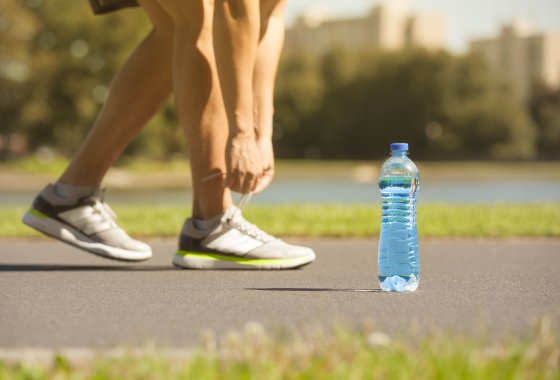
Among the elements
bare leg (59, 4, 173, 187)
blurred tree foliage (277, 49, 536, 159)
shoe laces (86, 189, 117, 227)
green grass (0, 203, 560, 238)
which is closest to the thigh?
bare leg (59, 4, 173, 187)

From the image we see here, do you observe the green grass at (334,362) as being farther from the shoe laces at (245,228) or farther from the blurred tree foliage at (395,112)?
the blurred tree foliage at (395,112)

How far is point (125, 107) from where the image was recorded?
471cm

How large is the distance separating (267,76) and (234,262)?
2.99ft

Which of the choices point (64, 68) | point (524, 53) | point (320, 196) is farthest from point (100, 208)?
point (524, 53)

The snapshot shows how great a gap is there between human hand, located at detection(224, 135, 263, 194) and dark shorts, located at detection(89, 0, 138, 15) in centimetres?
131

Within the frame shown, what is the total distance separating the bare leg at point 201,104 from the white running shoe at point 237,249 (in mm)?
164

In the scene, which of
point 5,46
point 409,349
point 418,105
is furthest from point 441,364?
point 418,105

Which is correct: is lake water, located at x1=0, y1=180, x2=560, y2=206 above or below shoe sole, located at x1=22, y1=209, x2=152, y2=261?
below

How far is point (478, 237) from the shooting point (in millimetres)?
6973

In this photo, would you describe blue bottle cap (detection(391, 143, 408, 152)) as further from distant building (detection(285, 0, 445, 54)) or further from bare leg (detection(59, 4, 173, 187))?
distant building (detection(285, 0, 445, 54))

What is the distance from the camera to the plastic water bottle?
3.76 metres

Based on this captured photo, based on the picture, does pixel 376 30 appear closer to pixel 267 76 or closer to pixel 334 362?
pixel 267 76

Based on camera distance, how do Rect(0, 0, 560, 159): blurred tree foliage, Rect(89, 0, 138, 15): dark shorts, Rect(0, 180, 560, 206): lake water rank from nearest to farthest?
Rect(89, 0, 138, 15): dark shorts, Rect(0, 180, 560, 206): lake water, Rect(0, 0, 560, 159): blurred tree foliage

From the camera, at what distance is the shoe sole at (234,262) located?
449 cm
